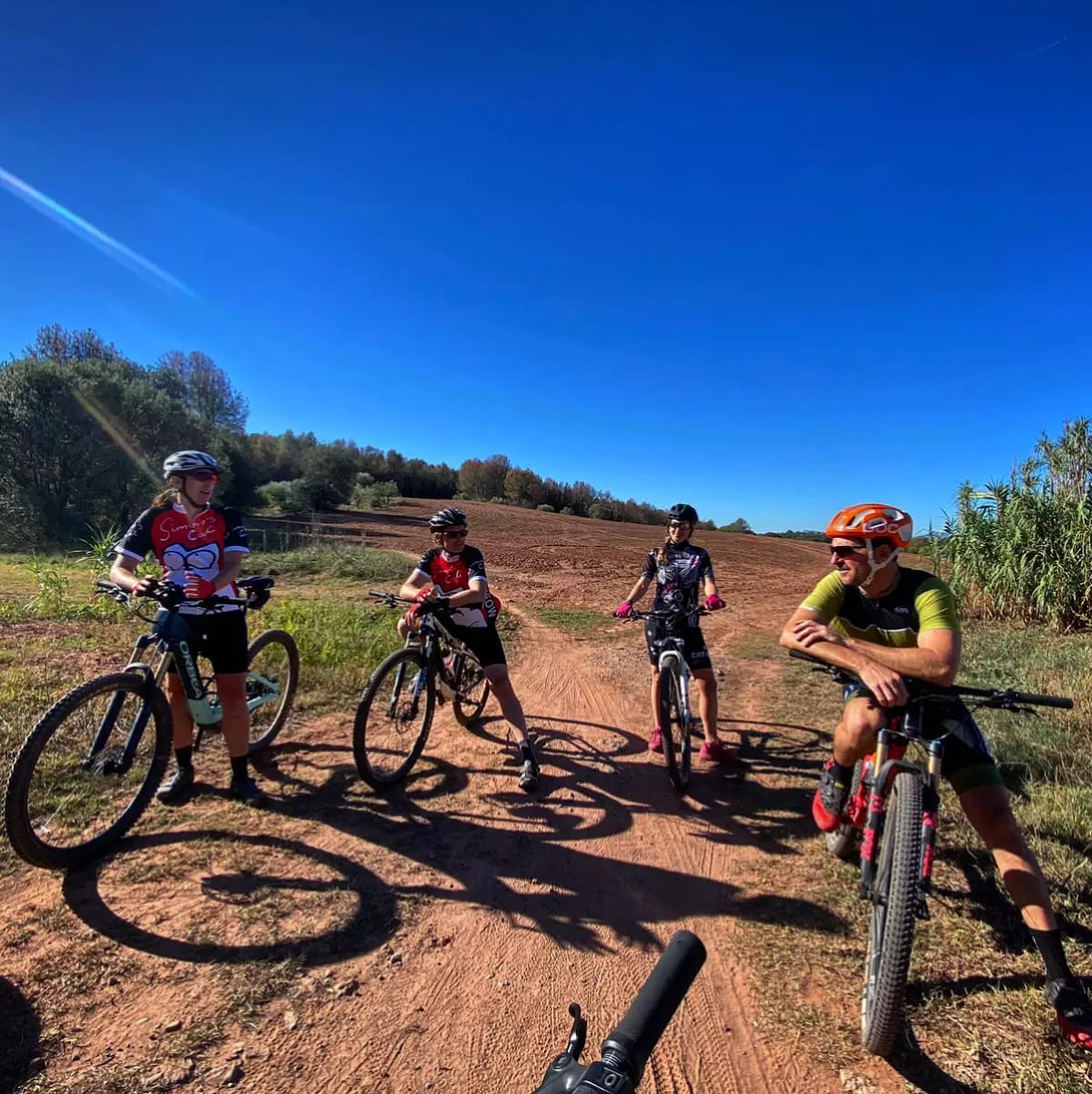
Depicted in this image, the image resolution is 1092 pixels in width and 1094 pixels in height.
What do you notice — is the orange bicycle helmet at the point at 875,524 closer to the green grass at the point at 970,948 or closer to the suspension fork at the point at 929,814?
the suspension fork at the point at 929,814

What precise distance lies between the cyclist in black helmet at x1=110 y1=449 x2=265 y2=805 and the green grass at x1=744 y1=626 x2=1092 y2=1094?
3306mm

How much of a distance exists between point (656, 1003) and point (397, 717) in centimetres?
356

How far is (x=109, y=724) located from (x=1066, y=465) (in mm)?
14453

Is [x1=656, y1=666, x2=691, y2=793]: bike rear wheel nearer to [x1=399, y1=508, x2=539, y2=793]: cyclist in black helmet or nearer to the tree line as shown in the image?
[x1=399, y1=508, x2=539, y2=793]: cyclist in black helmet

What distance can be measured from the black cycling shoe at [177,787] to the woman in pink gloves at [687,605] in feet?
11.1

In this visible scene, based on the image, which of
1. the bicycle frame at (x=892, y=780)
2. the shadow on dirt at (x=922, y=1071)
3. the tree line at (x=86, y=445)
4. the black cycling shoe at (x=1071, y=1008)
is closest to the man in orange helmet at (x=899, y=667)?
the black cycling shoe at (x=1071, y=1008)

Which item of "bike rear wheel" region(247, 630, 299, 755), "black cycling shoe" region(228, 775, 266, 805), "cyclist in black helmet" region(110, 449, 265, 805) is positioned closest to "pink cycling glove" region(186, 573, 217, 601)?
"cyclist in black helmet" region(110, 449, 265, 805)

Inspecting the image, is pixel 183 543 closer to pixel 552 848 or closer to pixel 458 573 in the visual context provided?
pixel 458 573

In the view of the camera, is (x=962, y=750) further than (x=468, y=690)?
No

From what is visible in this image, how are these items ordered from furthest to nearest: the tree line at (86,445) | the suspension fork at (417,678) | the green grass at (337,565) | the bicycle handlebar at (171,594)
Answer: the tree line at (86,445) → the green grass at (337,565) → the suspension fork at (417,678) → the bicycle handlebar at (171,594)

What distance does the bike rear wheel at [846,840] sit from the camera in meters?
3.15

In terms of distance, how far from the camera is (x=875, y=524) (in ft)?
9.51

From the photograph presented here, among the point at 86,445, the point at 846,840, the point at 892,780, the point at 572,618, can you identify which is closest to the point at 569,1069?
the point at 892,780

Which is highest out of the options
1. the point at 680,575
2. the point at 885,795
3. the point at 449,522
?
the point at 449,522
